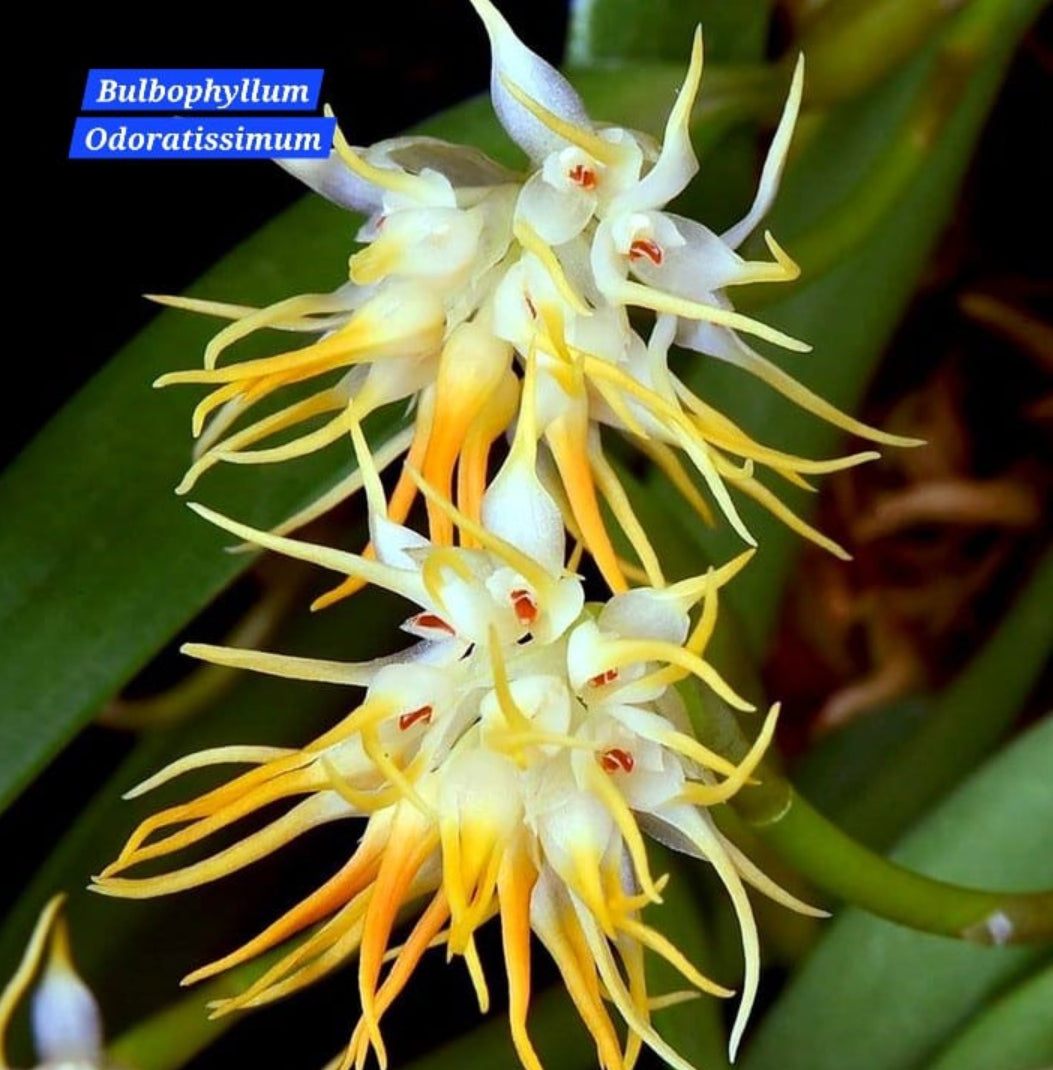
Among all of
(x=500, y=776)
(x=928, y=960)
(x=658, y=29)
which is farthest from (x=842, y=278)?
(x=500, y=776)

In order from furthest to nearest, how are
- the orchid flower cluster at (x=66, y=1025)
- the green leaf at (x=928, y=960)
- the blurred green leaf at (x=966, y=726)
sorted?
the blurred green leaf at (x=966, y=726) < the green leaf at (x=928, y=960) < the orchid flower cluster at (x=66, y=1025)

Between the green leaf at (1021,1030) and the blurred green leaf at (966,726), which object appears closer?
the green leaf at (1021,1030)

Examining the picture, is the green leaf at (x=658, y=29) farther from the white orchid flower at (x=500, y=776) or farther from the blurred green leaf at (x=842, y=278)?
the white orchid flower at (x=500, y=776)

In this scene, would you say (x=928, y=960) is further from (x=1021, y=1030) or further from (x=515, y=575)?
(x=515, y=575)

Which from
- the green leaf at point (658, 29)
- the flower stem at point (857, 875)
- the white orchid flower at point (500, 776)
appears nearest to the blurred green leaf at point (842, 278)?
the green leaf at point (658, 29)

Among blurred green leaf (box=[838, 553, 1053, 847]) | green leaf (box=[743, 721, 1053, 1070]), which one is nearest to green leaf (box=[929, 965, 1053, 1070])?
green leaf (box=[743, 721, 1053, 1070])

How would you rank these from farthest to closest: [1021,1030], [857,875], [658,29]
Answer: [658,29] < [1021,1030] < [857,875]
